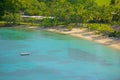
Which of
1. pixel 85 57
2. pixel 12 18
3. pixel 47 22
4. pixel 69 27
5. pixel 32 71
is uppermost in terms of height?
pixel 12 18

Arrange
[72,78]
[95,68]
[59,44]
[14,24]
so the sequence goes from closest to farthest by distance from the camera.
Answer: [72,78] → [95,68] → [59,44] → [14,24]

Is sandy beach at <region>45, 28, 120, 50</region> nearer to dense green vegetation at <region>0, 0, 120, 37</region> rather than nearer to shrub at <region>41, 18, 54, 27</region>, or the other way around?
dense green vegetation at <region>0, 0, 120, 37</region>

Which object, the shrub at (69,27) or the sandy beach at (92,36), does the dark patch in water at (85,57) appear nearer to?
the sandy beach at (92,36)

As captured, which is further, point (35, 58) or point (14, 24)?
point (14, 24)

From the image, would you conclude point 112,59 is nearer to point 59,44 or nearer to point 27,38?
point 59,44

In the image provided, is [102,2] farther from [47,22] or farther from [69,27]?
[69,27]

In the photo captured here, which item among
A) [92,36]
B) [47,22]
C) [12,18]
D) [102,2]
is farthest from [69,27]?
[102,2]

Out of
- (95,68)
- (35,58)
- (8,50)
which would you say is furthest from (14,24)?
(95,68)
